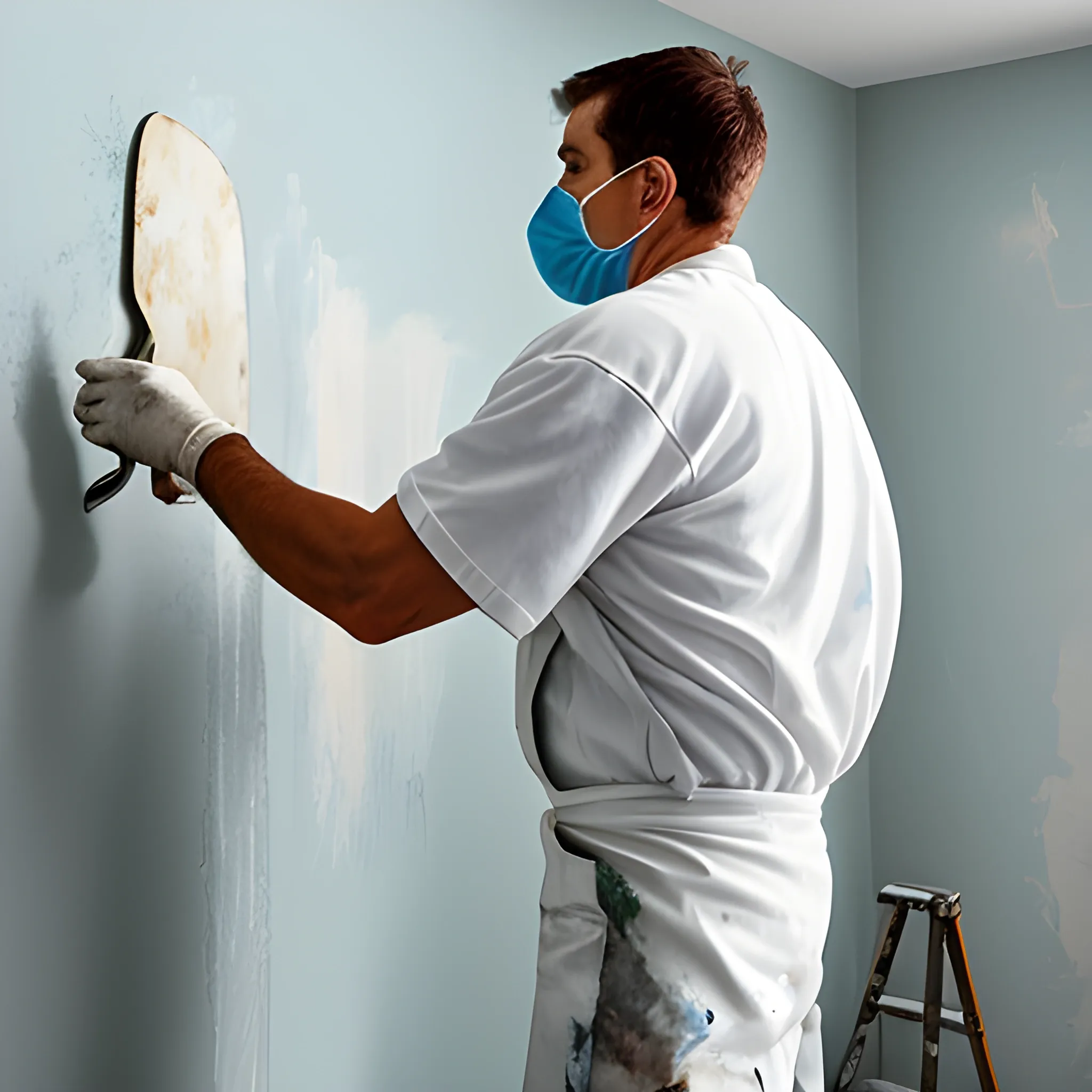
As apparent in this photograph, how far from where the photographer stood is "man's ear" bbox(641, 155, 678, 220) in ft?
4.35

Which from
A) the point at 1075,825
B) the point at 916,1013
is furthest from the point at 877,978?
the point at 1075,825

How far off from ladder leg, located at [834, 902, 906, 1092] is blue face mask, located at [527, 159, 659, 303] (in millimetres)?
1716

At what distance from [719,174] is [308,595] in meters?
0.65

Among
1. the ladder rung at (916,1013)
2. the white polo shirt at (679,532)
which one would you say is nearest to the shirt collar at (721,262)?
the white polo shirt at (679,532)

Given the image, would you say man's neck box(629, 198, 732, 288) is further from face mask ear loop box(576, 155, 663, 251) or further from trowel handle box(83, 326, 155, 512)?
trowel handle box(83, 326, 155, 512)

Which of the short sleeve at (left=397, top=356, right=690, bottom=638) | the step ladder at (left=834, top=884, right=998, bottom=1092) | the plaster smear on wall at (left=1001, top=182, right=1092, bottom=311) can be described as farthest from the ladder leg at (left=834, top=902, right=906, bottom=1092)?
the short sleeve at (left=397, top=356, right=690, bottom=638)

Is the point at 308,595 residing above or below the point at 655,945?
above

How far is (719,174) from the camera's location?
1.33 metres

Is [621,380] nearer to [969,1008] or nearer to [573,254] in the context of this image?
[573,254]

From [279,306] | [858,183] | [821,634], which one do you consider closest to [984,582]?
[858,183]

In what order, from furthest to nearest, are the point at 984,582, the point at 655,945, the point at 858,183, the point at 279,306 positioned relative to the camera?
the point at 858,183 < the point at 984,582 < the point at 279,306 < the point at 655,945

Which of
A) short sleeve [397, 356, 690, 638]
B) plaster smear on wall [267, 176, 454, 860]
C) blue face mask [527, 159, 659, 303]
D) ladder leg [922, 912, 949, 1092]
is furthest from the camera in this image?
ladder leg [922, 912, 949, 1092]

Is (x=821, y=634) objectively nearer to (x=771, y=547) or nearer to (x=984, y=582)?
(x=771, y=547)

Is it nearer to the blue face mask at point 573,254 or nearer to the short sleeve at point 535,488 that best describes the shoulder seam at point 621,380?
the short sleeve at point 535,488
